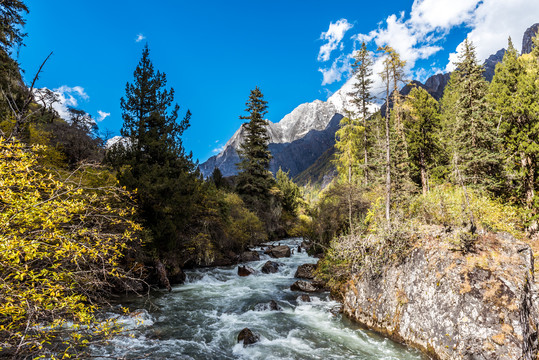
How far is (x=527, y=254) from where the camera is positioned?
24.1 ft

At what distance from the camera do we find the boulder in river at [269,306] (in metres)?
11.7

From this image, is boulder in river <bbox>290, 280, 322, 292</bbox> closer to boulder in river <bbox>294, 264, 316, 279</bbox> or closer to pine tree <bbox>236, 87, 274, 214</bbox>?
boulder in river <bbox>294, 264, 316, 279</bbox>

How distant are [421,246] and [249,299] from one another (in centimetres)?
892

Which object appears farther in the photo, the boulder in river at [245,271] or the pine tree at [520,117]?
the boulder in river at [245,271]

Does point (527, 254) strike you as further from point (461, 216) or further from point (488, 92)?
point (488, 92)

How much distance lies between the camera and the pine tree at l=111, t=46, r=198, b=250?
1377 centimetres

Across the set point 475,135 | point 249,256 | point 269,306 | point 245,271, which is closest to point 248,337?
point 269,306

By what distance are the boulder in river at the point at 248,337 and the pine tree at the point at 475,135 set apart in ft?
53.0

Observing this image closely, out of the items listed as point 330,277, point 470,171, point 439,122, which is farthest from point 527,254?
point 439,122

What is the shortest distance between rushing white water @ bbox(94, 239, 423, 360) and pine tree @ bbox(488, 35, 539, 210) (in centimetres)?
1473

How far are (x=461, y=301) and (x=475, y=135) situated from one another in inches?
650

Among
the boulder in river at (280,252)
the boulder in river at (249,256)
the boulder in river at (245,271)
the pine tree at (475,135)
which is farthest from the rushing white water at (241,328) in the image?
the pine tree at (475,135)

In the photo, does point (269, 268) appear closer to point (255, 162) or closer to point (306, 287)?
point (306, 287)

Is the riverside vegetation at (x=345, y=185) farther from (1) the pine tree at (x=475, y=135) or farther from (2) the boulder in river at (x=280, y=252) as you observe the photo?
(2) the boulder in river at (x=280, y=252)
